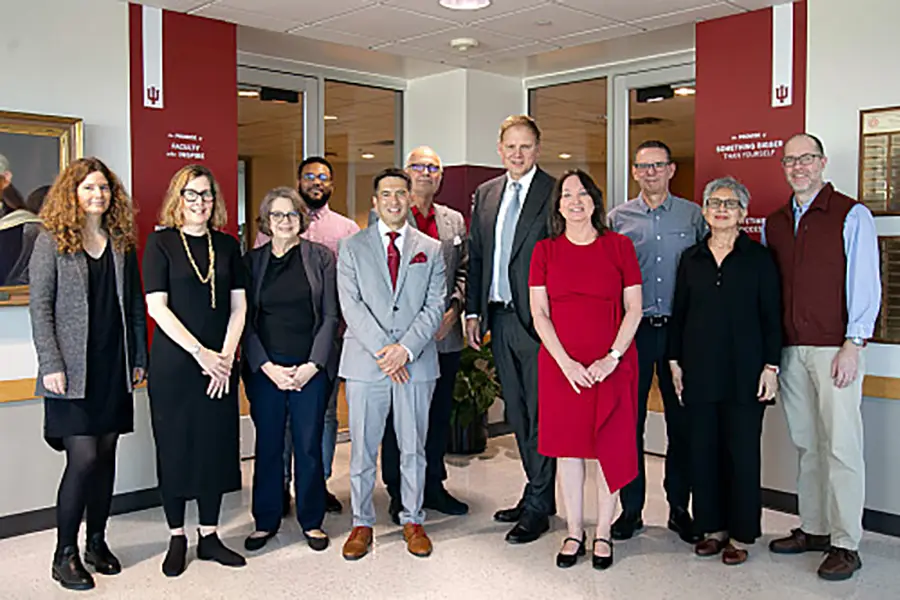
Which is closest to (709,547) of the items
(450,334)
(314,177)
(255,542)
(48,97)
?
(450,334)

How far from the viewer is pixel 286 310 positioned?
12.6ft

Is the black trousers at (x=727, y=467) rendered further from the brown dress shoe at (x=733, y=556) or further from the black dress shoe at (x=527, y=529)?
the black dress shoe at (x=527, y=529)

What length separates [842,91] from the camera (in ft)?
14.2

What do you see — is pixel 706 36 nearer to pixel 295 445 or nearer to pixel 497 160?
pixel 497 160

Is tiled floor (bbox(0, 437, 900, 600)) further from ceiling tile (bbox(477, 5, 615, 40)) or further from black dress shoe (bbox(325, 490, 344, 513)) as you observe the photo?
ceiling tile (bbox(477, 5, 615, 40))

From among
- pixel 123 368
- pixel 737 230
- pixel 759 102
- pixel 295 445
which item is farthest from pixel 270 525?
pixel 759 102

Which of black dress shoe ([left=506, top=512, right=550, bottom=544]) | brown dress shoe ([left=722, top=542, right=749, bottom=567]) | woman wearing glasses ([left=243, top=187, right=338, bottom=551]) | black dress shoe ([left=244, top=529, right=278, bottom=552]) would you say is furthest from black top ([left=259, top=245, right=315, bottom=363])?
brown dress shoe ([left=722, top=542, right=749, bottom=567])

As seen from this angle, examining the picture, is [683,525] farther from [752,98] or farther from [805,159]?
[752,98]

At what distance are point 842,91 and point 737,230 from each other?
→ 3.77 feet

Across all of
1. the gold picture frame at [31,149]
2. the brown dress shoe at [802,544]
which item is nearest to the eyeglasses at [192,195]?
the gold picture frame at [31,149]

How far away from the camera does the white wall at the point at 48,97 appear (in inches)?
161

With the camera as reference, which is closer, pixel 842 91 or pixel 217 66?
pixel 842 91

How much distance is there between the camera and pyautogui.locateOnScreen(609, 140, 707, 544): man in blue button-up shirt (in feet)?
13.3

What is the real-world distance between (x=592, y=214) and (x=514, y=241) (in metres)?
0.47
